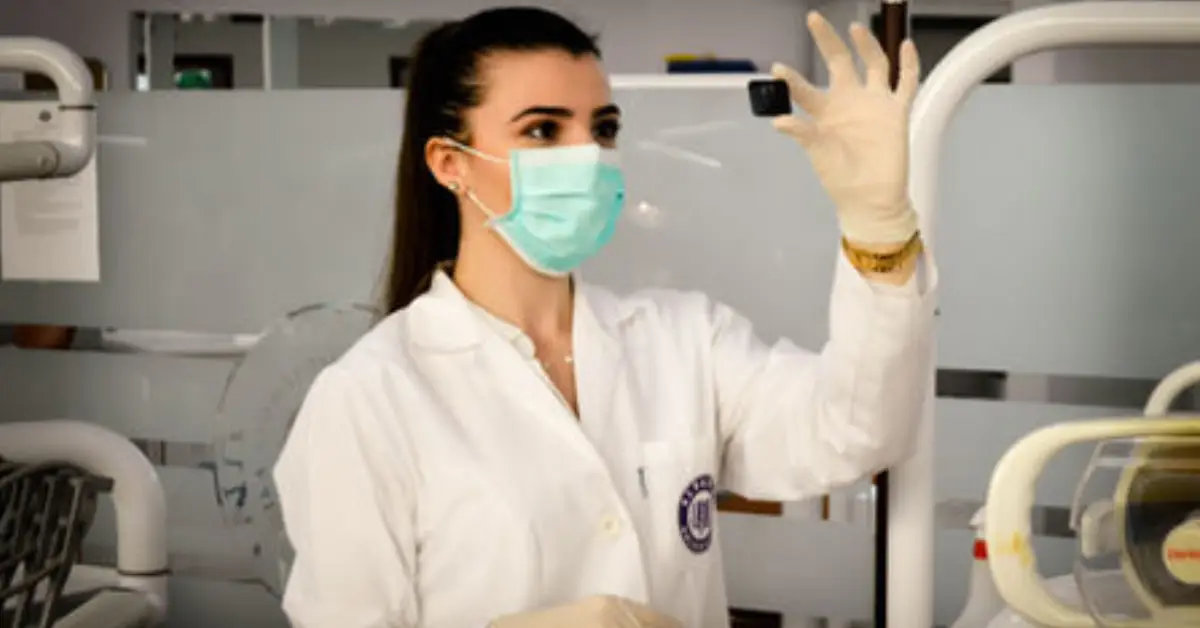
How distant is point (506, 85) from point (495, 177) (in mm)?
93

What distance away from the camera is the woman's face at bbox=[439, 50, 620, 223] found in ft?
4.36

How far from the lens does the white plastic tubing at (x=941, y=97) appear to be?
1.26 m

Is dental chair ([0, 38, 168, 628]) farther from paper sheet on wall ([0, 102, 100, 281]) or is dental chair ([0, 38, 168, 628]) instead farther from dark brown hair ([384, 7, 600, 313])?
dark brown hair ([384, 7, 600, 313])

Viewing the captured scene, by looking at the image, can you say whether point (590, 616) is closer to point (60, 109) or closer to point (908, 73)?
point (908, 73)

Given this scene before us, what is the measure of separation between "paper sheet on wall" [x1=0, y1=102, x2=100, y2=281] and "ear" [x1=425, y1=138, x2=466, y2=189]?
34.2 inches

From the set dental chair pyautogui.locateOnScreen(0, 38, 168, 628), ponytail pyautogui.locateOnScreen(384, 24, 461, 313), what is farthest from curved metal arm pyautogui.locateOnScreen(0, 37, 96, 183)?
ponytail pyautogui.locateOnScreen(384, 24, 461, 313)

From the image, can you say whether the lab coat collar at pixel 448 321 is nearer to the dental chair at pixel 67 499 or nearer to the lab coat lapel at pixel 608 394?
the lab coat lapel at pixel 608 394

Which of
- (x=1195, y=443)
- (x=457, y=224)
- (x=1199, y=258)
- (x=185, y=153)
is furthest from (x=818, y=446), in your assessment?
(x=185, y=153)

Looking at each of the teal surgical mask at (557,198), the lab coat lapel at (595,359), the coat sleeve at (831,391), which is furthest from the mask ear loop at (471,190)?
the coat sleeve at (831,391)

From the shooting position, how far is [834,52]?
1133 millimetres

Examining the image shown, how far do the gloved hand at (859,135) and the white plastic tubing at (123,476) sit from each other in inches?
46.2

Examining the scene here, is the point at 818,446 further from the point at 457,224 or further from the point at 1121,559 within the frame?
the point at 457,224

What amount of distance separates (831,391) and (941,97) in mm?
308

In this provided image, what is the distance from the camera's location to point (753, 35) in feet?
7.66
